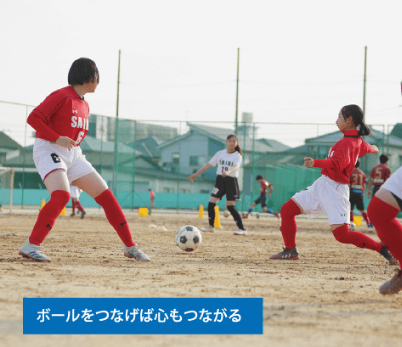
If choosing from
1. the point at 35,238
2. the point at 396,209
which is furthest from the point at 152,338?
the point at 35,238

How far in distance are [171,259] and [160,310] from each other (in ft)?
8.33

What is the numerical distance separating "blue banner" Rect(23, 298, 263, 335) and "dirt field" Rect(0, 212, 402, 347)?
82 mm

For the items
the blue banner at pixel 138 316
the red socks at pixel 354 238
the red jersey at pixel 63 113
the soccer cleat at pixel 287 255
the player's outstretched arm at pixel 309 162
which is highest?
the red jersey at pixel 63 113

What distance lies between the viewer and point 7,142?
1641cm

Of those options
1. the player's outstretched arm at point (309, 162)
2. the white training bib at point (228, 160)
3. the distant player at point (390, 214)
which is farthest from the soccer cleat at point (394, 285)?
the white training bib at point (228, 160)

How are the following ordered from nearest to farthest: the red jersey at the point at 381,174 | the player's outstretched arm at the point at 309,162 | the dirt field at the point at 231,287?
1. the dirt field at the point at 231,287
2. the player's outstretched arm at the point at 309,162
3. the red jersey at the point at 381,174

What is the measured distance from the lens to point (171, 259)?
17.1 feet

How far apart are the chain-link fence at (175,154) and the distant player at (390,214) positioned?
14.7 meters

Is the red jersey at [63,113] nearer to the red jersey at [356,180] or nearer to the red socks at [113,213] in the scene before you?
the red socks at [113,213]

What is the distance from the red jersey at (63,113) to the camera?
4.43 meters

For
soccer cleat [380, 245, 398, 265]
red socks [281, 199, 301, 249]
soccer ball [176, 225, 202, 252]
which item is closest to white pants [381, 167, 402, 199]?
soccer cleat [380, 245, 398, 265]

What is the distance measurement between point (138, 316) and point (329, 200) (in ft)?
9.80

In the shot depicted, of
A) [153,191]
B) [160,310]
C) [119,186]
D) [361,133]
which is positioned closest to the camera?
[160,310]

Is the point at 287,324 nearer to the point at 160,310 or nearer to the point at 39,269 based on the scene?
the point at 160,310
